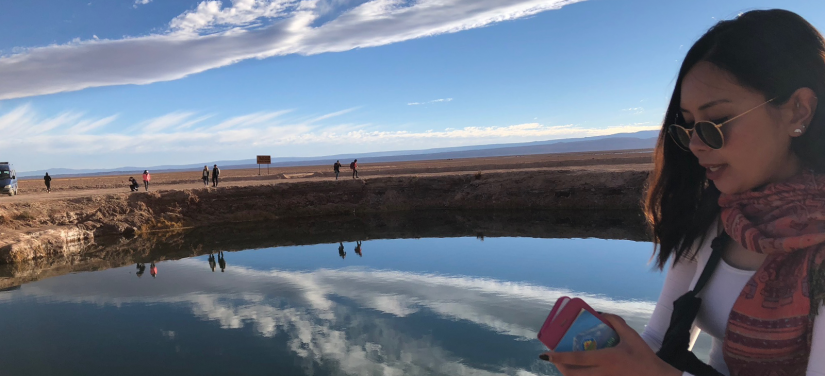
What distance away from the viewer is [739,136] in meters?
1.33

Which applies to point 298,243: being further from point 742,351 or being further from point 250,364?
point 742,351

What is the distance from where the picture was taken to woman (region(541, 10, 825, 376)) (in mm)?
1194

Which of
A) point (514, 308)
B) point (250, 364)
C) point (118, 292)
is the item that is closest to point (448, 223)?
point (514, 308)

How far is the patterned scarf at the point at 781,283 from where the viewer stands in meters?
1.17

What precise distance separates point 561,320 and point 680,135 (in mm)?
833

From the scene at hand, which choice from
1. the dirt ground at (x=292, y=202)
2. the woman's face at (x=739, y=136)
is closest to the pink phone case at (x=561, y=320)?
the woman's face at (x=739, y=136)

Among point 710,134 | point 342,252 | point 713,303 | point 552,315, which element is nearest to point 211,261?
point 342,252

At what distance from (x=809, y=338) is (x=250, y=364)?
8.05 metres

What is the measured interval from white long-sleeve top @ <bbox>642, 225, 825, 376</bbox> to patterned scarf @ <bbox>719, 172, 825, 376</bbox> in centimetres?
6

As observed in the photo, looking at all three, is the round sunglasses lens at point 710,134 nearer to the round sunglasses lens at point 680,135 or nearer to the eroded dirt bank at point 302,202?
the round sunglasses lens at point 680,135

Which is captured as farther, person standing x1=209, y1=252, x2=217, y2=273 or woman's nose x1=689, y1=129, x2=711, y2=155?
person standing x1=209, y1=252, x2=217, y2=273

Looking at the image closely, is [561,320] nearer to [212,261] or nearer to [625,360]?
[625,360]

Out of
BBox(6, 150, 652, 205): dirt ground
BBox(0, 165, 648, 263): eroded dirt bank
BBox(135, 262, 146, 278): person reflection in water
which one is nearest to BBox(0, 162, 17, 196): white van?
BBox(6, 150, 652, 205): dirt ground

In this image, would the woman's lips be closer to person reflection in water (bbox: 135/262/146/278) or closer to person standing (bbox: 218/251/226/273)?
person standing (bbox: 218/251/226/273)
